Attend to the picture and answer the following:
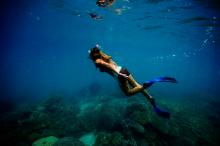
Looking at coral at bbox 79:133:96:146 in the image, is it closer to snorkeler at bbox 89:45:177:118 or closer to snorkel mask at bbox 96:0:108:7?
snorkeler at bbox 89:45:177:118

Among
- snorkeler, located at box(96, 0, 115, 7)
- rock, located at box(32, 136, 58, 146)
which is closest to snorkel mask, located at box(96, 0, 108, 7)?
snorkeler, located at box(96, 0, 115, 7)

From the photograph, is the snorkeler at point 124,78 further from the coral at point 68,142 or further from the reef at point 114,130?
the coral at point 68,142

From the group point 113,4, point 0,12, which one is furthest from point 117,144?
point 0,12

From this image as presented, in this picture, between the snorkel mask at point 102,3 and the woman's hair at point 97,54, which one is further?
the snorkel mask at point 102,3

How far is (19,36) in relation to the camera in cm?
4078

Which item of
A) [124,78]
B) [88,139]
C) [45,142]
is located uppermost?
[124,78]

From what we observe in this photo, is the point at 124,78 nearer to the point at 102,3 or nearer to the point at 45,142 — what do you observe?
the point at 45,142

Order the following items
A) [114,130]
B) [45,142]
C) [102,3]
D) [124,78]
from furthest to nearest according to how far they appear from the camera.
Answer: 1. [102,3]
2. [114,130]
3. [45,142]
4. [124,78]

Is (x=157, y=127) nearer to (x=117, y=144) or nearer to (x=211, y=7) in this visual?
(x=117, y=144)

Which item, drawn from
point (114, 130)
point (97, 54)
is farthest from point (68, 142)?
point (97, 54)

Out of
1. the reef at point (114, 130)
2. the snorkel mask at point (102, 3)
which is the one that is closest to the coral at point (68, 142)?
the reef at point (114, 130)

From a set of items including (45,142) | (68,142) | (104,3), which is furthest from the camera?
(104,3)

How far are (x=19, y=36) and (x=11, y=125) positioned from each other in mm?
34182

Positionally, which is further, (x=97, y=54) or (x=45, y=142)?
(x=45, y=142)
